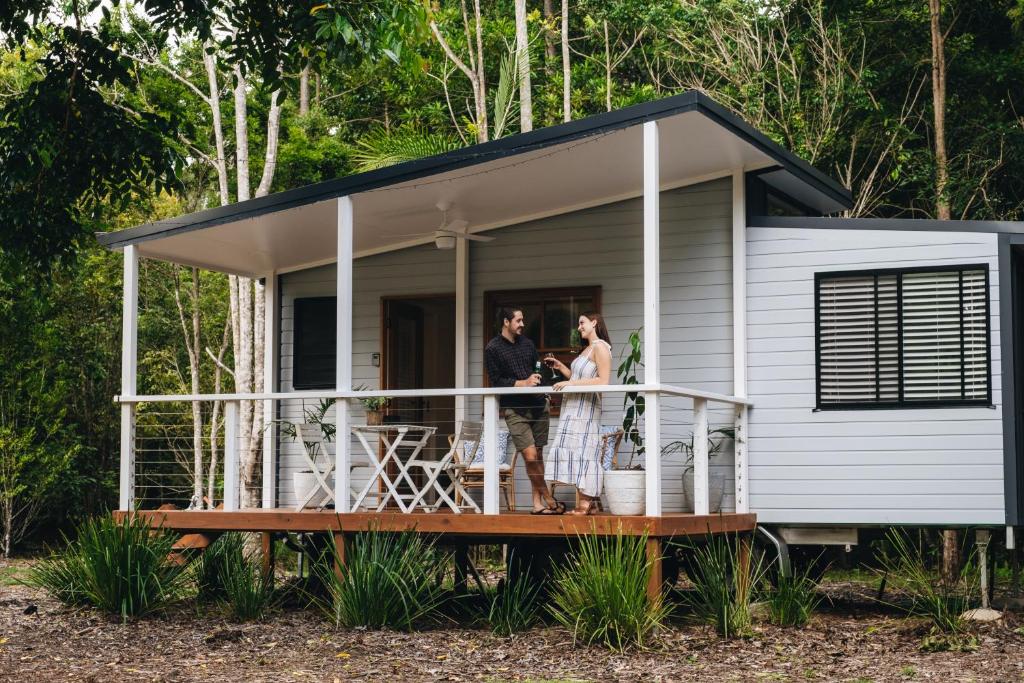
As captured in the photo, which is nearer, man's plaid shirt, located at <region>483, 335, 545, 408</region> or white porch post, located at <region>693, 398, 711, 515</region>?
white porch post, located at <region>693, 398, 711, 515</region>

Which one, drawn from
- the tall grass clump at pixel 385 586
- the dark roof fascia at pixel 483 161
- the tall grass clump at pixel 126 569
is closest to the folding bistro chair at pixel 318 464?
the tall grass clump at pixel 385 586

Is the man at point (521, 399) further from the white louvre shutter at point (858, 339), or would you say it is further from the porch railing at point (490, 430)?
the white louvre shutter at point (858, 339)

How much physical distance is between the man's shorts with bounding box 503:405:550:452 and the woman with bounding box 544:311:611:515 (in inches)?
17.1

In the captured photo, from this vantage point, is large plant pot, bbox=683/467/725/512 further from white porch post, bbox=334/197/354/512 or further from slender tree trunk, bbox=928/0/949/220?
slender tree trunk, bbox=928/0/949/220

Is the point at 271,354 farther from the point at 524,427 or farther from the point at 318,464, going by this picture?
the point at 524,427

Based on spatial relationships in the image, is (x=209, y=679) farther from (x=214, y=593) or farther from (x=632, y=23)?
(x=632, y=23)

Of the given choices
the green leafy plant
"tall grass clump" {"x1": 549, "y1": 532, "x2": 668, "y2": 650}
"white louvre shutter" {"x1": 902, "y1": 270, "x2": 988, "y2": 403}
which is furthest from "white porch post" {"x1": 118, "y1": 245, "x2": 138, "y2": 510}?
"white louvre shutter" {"x1": 902, "y1": 270, "x2": 988, "y2": 403}

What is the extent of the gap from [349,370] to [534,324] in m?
2.10

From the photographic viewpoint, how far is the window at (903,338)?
9.45 meters

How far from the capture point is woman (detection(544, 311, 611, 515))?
877cm

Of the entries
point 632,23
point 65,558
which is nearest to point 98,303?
point 632,23

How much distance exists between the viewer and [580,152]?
9094mm

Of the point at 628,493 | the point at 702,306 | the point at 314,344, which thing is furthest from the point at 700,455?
the point at 314,344

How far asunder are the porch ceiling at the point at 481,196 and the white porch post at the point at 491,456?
170cm
